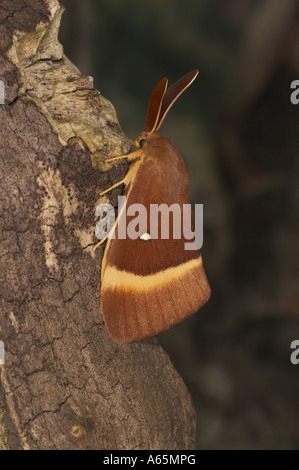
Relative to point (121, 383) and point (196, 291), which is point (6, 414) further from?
point (196, 291)

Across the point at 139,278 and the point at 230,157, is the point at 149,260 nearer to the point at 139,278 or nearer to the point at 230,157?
the point at 139,278

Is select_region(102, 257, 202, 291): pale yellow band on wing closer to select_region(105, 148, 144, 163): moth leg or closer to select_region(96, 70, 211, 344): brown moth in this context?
select_region(96, 70, 211, 344): brown moth

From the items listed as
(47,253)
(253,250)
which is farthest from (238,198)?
(47,253)

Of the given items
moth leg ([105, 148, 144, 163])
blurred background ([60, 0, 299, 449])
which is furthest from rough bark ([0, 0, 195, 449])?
blurred background ([60, 0, 299, 449])

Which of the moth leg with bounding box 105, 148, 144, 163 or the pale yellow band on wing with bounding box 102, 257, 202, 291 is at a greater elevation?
the moth leg with bounding box 105, 148, 144, 163

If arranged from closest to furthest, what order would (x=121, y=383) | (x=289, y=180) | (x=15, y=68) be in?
(x=15, y=68), (x=121, y=383), (x=289, y=180)

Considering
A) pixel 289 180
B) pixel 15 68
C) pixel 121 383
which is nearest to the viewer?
pixel 15 68

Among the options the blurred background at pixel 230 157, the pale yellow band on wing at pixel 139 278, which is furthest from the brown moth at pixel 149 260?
the blurred background at pixel 230 157
